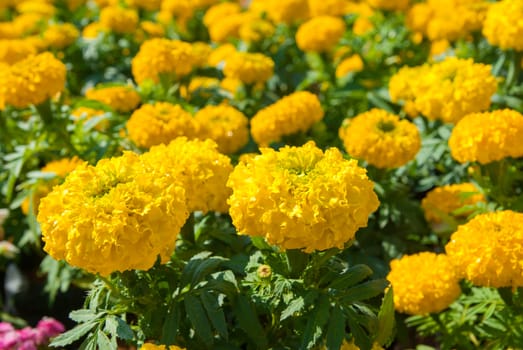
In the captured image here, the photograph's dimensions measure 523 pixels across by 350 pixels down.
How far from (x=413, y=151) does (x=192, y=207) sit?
1036mm

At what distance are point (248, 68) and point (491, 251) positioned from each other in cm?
200

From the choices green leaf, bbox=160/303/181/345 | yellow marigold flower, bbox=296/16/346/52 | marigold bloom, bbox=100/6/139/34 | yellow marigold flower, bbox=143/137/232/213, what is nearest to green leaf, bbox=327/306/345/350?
green leaf, bbox=160/303/181/345

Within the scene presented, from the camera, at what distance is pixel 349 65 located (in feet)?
16.1

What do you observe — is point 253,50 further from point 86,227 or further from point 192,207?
point 86,227

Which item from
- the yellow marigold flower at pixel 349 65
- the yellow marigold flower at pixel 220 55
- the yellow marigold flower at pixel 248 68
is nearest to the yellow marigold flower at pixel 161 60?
the yellow marigold flower at pixel 248 68

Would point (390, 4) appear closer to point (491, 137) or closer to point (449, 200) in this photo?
point (449, 200)

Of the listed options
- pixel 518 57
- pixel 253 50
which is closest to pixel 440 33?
pixel 518 57

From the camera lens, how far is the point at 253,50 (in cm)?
475

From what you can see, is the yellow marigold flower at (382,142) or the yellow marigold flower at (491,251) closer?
the yellow marigold flower at (491,251)

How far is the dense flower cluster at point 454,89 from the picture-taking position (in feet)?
10.2

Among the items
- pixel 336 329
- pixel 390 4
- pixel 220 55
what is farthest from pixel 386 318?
pixel 390 4

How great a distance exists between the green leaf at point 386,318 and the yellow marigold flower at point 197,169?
0.71 meters

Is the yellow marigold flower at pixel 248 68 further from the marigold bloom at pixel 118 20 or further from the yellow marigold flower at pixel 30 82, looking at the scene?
the marigold bloom at pixel 118 20

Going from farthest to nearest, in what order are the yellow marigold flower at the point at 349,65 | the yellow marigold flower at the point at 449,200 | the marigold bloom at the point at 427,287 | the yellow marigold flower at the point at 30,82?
the yellow marigold flower at the point at 349,65 → the yellow marigold flower at the point at 30,82 → the yellow marigold flower at the point at 449,200 → the marigold bloom at the point at 427,287
